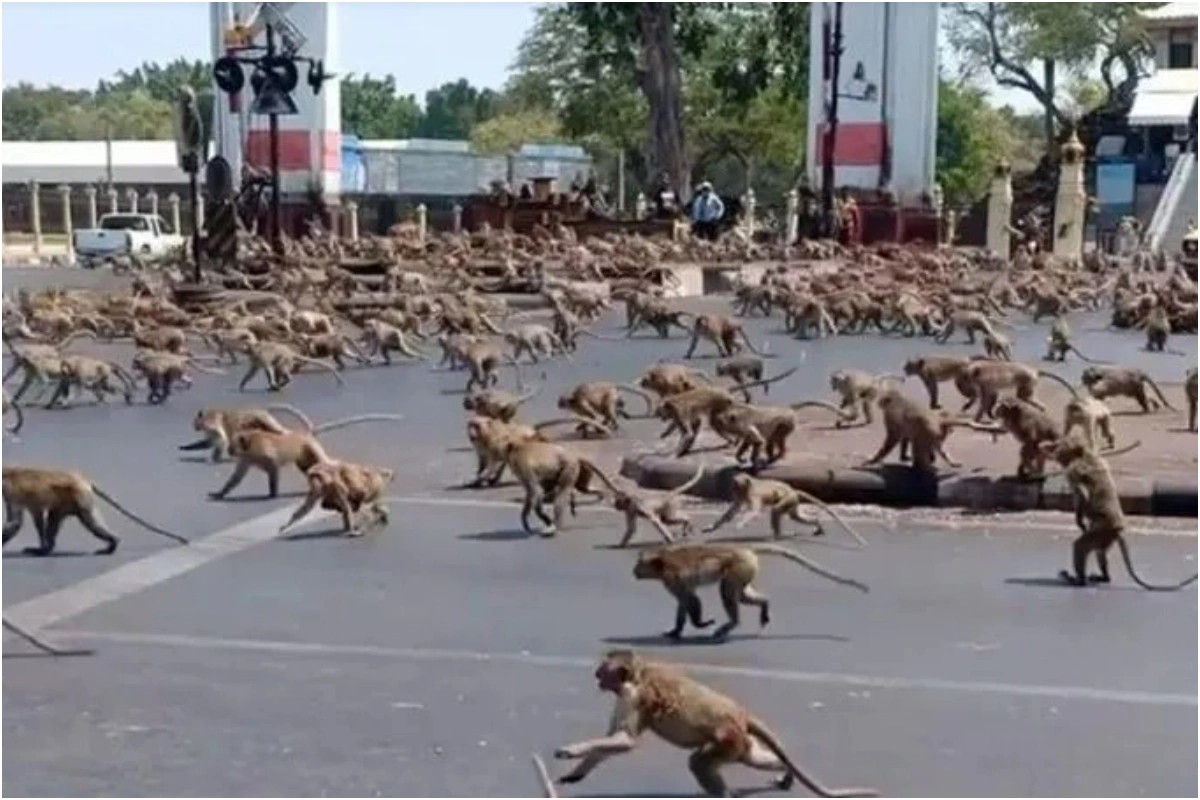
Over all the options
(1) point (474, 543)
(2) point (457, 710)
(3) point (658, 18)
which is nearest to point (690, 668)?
(2) point (457, 710)

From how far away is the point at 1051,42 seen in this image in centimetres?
8012

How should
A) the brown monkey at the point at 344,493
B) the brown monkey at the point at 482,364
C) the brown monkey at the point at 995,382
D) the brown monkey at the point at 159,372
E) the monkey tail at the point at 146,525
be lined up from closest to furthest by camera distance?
1. the monkey tail at the point at 146,525
2. the brown monkey at the point at 344,493
3. the brown monkey at the point at 995,382
4. the brown monkey at the point at 159,372
5. the brown monkey at the point at 482,364

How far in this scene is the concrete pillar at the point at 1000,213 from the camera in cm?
4922

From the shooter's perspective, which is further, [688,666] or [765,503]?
[765,503]

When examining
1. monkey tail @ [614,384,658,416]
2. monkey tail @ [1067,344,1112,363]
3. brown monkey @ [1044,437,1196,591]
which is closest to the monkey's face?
brown monkey @ [1044,437,1196,591]

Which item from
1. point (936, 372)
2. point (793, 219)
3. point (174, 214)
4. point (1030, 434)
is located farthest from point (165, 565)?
point (174, 214)

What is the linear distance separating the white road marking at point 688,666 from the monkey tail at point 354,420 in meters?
6.67

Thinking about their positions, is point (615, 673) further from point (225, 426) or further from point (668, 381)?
point (668, 381)

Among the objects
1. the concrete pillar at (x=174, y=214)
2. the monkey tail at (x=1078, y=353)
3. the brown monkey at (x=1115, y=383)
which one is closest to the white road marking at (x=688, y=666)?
the brown monkey at (x=1115, y=383)

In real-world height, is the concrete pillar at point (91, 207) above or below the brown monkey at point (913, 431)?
below

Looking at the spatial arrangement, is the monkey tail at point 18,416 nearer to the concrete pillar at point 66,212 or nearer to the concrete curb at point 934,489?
the concrete curb at point 934,489

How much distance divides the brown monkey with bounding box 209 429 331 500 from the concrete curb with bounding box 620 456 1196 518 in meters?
2.27

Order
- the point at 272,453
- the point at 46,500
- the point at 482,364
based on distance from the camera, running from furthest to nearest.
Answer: the point at 482,364 → the point at 272,453 → the point at 46,500

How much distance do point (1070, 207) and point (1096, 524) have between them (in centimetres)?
3839
